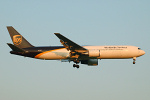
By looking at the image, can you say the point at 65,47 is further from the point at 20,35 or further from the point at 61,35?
the point at 20,35

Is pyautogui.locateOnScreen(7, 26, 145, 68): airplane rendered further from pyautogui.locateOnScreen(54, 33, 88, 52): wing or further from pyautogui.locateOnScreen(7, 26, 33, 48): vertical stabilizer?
pyautogui.locateOnScreen(7, 26, 33, 48): vertical stabilizer

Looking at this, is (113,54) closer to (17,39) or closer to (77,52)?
(77,52)

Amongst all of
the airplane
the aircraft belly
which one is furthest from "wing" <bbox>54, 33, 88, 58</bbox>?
the aircraft belly

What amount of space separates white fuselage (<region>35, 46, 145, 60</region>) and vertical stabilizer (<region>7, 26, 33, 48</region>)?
12.9 feet

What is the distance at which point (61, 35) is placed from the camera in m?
60.8

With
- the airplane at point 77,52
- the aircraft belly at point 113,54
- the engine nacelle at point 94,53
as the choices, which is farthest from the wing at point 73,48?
the aircraft belly at point 113,54

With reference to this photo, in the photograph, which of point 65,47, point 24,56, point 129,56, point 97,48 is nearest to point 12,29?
point 24,56

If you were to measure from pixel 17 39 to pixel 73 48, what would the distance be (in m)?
12.0

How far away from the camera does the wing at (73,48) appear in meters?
63.0

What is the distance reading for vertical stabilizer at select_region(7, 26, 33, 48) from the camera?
6900 centimetres

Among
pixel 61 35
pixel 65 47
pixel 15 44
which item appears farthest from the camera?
pixel 15 44

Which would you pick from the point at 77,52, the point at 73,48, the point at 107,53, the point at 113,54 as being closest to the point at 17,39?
the point at 73,48

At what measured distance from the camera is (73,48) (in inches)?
2554

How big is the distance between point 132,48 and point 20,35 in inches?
856
